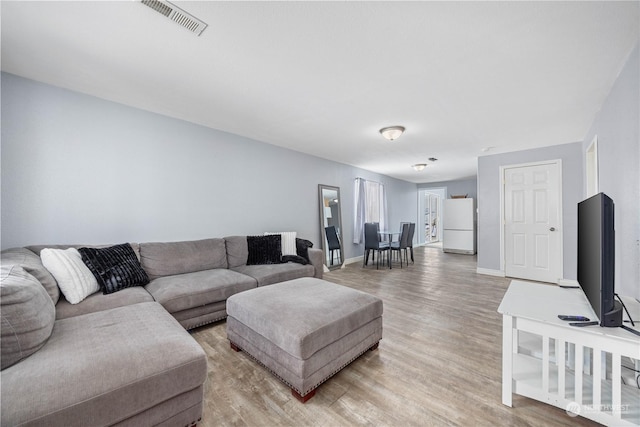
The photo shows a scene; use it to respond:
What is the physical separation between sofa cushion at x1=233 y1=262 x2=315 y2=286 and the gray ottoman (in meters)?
0.77

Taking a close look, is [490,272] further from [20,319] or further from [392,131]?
[20,319]

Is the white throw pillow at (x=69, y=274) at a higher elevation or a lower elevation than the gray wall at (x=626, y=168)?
lower

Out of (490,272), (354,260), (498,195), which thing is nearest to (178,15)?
(498,195)

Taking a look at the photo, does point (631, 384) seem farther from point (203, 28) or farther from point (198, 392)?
point (203, 28)

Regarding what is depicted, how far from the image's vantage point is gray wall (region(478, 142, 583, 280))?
404cm

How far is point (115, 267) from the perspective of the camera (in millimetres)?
2299

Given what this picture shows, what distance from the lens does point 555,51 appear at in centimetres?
183

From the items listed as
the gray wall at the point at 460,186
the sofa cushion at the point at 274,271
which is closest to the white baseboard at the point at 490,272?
the sofa cushion at the point at 274,271

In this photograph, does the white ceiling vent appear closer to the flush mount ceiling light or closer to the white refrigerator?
the flush mount ceiling light

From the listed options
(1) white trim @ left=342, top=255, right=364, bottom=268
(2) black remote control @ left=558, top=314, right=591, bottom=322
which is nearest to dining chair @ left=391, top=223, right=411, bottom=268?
(1) white trim @ left=342, top=255, right=364, bottom=268

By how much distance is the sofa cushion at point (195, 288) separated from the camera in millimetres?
2258

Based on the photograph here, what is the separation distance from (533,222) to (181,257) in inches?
219

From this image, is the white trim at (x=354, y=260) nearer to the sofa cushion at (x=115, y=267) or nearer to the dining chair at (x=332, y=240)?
the dining chair at (x=332, y=240)

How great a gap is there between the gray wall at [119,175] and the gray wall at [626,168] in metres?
3.90
